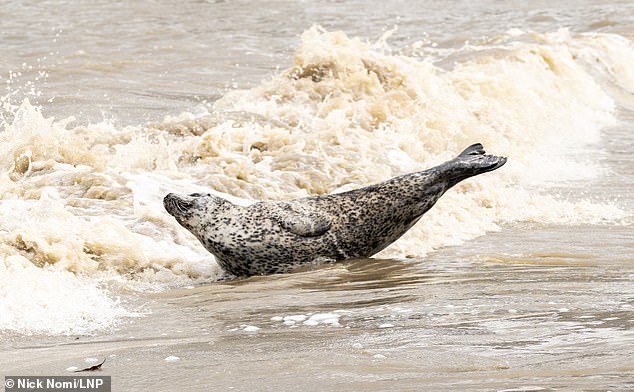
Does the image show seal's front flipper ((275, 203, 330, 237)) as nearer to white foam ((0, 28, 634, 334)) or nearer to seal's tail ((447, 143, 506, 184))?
white foam ((0, 28, 634, 334))

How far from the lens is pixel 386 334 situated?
5.39 m

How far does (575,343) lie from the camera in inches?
197

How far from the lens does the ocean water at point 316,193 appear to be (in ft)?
16.5

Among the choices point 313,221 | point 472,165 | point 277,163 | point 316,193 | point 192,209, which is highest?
point 472,165

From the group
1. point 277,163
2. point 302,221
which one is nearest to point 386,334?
point 302,221

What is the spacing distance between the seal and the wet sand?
0.19m

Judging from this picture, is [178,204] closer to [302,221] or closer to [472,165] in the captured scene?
[302,221]

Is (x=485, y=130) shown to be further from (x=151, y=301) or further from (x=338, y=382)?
(x=338, y=382)

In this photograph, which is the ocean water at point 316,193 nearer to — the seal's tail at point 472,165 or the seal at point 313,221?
the seal at point 313,221

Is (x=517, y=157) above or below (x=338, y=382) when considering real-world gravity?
below

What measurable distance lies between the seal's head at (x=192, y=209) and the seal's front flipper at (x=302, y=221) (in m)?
0.46

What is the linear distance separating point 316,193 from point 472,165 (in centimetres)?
257

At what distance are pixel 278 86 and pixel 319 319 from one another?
8.50m

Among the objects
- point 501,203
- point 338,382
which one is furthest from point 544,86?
point 338,382
